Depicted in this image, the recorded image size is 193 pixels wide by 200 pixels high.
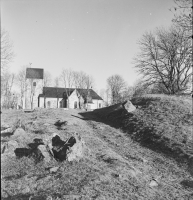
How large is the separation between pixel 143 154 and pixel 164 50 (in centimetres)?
2073

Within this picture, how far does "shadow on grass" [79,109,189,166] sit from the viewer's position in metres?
11.9

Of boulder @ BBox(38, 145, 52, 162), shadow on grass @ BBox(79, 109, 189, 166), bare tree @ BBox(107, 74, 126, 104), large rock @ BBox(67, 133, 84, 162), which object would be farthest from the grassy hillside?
bare tree @ BBox(107, 74, 126, 104)

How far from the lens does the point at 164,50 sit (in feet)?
94.5

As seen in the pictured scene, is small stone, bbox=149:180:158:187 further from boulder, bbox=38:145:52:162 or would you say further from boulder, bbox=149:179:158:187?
boulder, bbox=38:145:52:162

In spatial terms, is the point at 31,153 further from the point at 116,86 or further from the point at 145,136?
the point at 116,86

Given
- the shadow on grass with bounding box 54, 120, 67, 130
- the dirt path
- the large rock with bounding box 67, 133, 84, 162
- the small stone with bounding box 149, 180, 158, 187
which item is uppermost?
the shadow on grass with bounding box 54, 120, 67, 130

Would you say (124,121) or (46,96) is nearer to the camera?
(124,121)

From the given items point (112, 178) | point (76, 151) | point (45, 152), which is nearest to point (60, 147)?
point (76, 151)

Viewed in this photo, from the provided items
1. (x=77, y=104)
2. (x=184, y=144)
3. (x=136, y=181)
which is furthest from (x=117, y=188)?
(x=77, y=104)

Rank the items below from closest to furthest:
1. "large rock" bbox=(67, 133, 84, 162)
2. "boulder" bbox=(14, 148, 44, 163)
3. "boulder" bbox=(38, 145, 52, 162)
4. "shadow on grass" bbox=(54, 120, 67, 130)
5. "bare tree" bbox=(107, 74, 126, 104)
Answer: "boulder" bbox=(14, 148, 44, 163), "boulder" bbox=(38, 145, 52, 162), "large rock" bbox=(67, 133, 84, 162), "shadow on grass" bbox=(54, 120, 67, 130), "bare tree" bbox=(107, 74, 126, 104)

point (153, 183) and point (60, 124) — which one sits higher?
point (60, 124)

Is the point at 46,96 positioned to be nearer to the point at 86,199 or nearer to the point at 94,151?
the point at 94,151

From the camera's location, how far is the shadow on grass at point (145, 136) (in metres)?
11.9

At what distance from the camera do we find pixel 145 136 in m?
14.5
